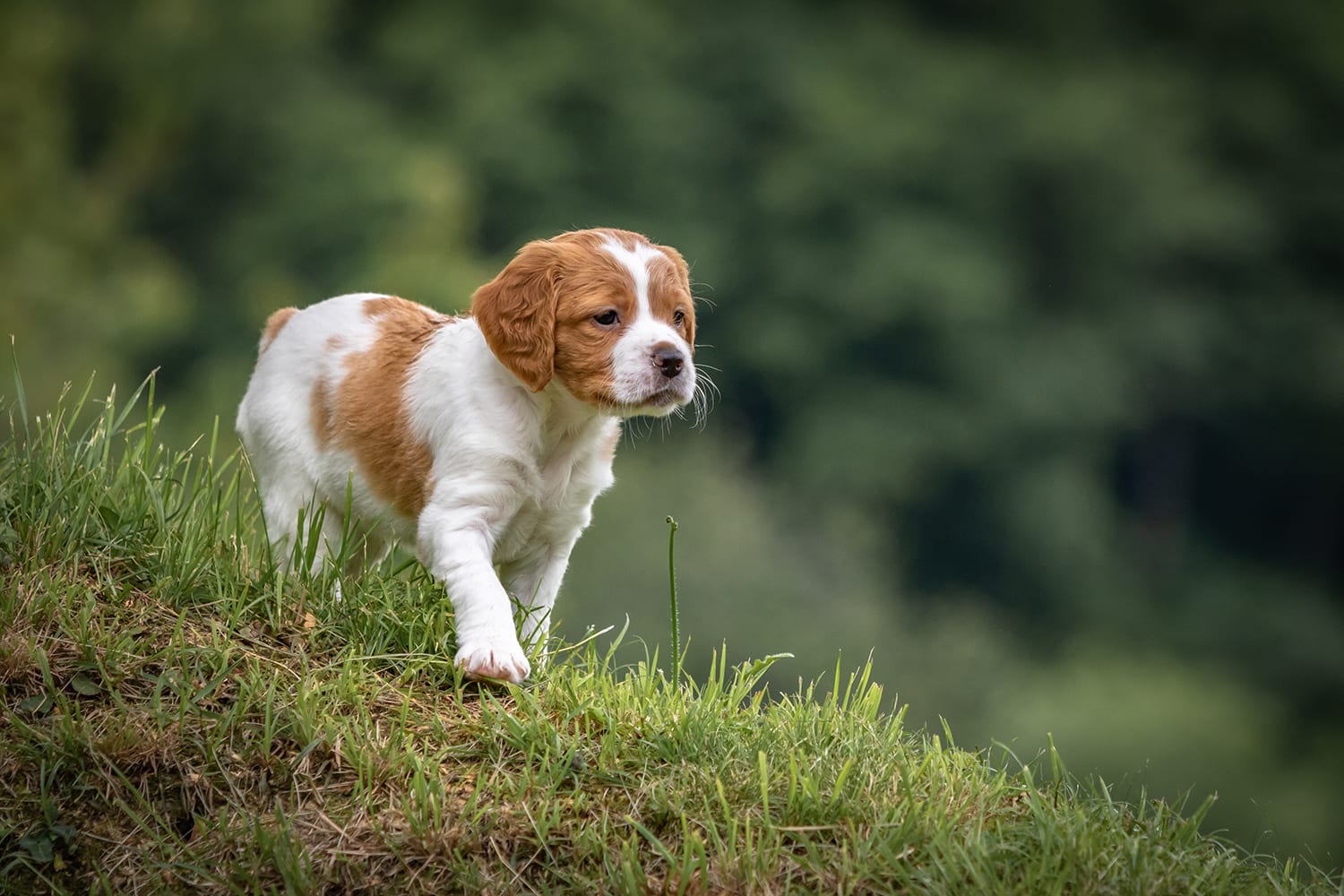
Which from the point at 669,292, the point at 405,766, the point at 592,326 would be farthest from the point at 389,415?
the point at 405,766

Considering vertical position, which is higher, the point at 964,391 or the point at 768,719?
the point at 768,719

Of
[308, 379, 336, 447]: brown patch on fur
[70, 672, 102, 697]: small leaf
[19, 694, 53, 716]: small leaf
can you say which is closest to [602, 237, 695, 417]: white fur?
[308, 379, 336, 447]: brown patch on fur

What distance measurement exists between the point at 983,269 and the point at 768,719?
96.5 ft

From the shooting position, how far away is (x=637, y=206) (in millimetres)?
30734

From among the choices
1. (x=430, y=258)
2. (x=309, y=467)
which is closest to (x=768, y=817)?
(x=309, y=467)

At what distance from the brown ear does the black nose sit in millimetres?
342

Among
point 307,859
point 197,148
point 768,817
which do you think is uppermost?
point 768,817

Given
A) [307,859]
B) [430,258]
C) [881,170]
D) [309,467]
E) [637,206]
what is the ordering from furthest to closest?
[881,170] → [637,206] → [430,258] → [309,467] → [307,859]

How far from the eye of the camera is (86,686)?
392 centimetres

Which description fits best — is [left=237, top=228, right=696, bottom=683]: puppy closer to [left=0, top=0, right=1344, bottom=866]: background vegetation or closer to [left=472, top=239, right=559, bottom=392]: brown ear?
[left=472, top=239, right=559, bottom=392]: brown ear

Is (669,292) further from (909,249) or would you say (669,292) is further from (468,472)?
(909,249)

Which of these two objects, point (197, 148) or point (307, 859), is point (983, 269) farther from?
point (307, 859)

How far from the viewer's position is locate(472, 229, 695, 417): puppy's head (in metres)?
4.48

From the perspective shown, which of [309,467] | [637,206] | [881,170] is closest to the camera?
[309,467]
